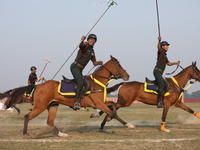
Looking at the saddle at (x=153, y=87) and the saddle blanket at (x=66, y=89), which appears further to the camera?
the saddle at (x=153, y=87)

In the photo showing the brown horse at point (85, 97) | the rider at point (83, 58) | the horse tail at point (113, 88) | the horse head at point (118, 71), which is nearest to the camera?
the brown horse at point (85, 97)

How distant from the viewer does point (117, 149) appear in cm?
967

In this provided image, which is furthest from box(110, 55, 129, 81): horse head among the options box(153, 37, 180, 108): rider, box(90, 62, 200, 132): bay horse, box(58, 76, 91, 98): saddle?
box(153, 37, 180, 108): rider

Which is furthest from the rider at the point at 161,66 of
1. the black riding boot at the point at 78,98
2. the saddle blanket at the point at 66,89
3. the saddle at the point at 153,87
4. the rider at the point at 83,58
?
the black riding boot at the point at 78,98

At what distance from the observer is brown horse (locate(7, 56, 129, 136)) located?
40.6 ft

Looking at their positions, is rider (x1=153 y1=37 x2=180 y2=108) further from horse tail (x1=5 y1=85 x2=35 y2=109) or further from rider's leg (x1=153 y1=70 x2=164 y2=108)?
horse tail (x1=5 y1=85 x2=35 y2=109)

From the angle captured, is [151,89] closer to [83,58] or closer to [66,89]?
[83,58]

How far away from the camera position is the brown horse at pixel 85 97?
12.4 meters

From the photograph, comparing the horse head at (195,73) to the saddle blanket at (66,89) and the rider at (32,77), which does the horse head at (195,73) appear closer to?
the saddle blanket at (66,89)

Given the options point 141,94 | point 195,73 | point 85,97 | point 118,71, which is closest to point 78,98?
point 85,97

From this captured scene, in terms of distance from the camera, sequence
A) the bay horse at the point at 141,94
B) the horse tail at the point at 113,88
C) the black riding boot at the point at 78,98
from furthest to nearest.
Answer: the bay horse at the point at 141,94 < the horse tail at the point at 113,88 < the black riding boot at the point at 78,98

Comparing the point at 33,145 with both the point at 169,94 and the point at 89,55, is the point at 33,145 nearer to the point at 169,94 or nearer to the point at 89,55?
the point at 89,55

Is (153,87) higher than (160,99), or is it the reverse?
(153,87)

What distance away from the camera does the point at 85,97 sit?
41.9 feet
